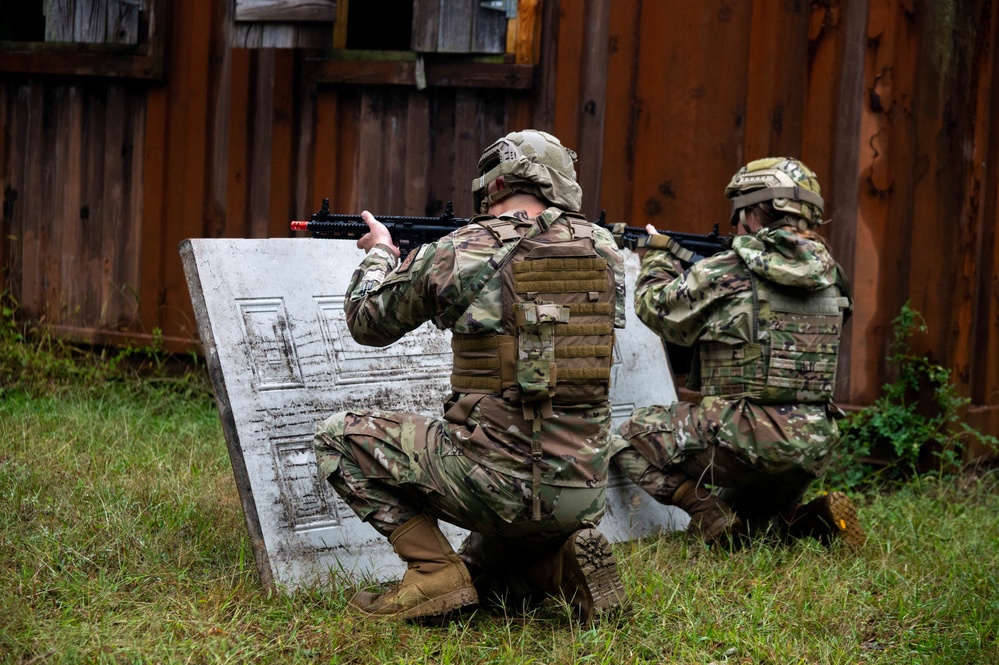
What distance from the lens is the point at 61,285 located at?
7.62 m

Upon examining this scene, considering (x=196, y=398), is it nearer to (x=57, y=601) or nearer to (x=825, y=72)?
(x=57, y=601)

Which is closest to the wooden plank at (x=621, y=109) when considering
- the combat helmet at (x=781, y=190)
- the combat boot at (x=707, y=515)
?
the combat helmet at (x=781, y=190)

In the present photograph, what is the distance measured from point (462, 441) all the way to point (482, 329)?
0.37 meters

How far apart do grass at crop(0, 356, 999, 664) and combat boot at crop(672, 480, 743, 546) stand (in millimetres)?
92

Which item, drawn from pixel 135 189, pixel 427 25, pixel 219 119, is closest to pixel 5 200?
pixel 135 189

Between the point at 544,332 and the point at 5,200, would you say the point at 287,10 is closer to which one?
the point at 5,200

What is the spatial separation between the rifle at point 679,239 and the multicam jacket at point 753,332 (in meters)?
0.46

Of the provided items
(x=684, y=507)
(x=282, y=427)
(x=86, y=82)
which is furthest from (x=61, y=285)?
(x=684, y=507)

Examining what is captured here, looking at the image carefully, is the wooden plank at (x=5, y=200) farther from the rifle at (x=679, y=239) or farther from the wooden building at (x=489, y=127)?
the rifle at (x=679, y=239)

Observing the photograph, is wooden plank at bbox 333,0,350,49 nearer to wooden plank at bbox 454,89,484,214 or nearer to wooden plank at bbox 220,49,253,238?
wooden plank at bbox 220,49,253,238

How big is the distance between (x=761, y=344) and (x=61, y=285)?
5.13 metres

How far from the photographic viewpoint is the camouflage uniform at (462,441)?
3.46 meters

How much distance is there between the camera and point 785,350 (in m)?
4.70

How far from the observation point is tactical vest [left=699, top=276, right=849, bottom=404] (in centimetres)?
471
